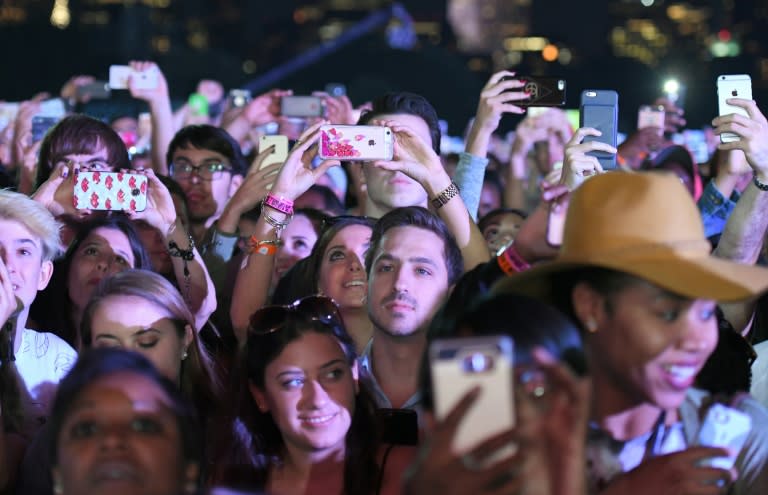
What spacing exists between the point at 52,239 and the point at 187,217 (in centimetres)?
135

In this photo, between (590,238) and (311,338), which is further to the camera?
(311,338)

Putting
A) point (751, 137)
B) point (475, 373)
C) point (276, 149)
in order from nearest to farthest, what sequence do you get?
point (475, 373), point (751, 137), point (276, 149)

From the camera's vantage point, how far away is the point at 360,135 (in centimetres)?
482

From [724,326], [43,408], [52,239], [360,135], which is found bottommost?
[43,408]

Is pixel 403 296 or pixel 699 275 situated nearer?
pixel 699 275

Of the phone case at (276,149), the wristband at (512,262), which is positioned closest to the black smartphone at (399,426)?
the wristband at (512,262)

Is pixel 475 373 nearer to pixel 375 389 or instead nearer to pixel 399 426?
pixel 399 426

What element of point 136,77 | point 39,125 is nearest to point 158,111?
point 136,77

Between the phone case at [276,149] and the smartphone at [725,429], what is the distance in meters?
3.10

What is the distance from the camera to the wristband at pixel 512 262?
358 cm

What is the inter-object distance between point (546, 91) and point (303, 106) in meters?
2.20

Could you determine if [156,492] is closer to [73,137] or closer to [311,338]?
[311,338]

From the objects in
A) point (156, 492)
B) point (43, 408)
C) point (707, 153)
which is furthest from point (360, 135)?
point (707, 153)

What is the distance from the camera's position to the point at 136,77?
7.25 metres
